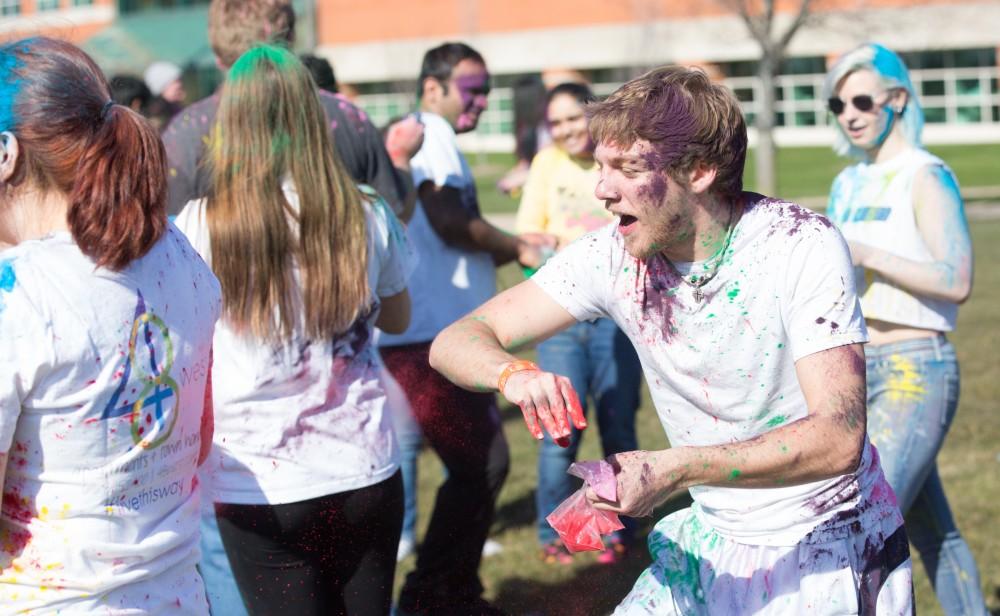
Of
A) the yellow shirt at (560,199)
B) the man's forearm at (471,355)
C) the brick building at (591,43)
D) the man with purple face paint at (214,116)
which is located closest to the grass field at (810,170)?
the brick building at (591,43)

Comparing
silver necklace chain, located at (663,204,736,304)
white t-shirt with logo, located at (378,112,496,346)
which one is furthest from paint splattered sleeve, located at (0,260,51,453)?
white t-shirt with logo, located at (378,112,496,346)

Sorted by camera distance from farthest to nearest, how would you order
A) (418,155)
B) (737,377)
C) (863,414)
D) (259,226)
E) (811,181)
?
(811,181) → (418,155) → (259,226) → (737,377) → (863,414)

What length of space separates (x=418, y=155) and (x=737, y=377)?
2.46 metres

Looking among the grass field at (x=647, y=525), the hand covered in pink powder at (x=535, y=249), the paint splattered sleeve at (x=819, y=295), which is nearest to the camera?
the paint splattered sleeve at (x=819, y=295)

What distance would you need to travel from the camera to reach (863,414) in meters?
2.20

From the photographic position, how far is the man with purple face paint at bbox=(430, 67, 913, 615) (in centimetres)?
231

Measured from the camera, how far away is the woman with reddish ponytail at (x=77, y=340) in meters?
1.88

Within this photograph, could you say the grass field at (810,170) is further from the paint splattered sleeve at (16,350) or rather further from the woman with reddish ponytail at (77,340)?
the paint splattered sleeve at (16,350)

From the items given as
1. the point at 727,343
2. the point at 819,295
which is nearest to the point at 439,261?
the point at 727,343

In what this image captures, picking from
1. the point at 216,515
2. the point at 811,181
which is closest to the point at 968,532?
the point at 216,515

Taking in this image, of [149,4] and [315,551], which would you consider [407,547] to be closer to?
[315,551]

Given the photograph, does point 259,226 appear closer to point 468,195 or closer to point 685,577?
point 685,577

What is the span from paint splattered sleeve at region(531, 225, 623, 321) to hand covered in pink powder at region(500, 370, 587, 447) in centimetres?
42

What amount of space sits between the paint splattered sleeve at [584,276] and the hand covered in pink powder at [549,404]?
0.42 m
